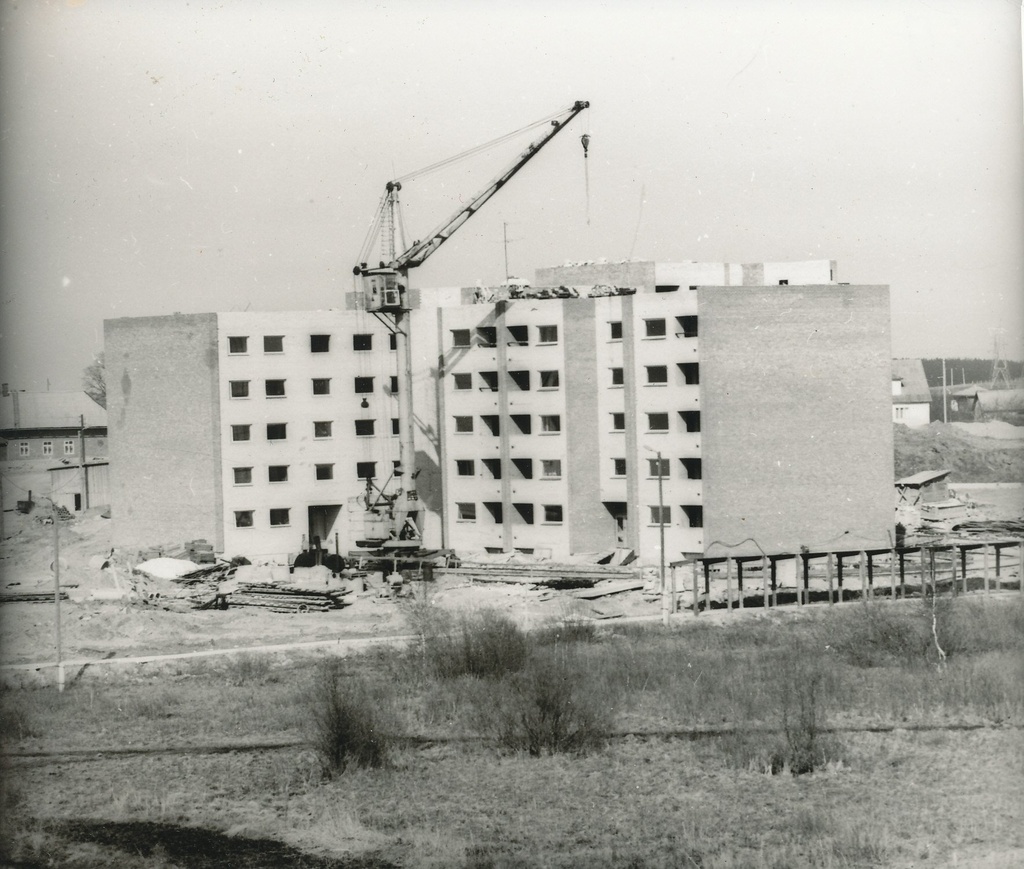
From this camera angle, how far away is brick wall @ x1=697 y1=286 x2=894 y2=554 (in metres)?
47.7

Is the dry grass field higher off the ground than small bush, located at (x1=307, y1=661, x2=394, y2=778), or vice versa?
small bush, located at (x1=307, y1=661, x2=394, y2=778)

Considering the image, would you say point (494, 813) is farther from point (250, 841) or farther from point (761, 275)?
point (761, 275)

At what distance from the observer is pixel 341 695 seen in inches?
907

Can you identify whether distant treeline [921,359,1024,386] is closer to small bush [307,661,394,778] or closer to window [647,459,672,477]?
window [647,459,672,477]

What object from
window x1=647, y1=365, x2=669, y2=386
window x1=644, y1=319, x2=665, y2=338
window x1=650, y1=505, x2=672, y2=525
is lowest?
window x1=650, y1=505, x2=672, y2=525

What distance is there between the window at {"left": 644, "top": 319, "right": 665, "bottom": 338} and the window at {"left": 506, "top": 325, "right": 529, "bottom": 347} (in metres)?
5.61

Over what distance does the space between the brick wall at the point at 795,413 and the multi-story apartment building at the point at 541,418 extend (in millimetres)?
84

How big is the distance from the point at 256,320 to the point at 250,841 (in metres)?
38.5

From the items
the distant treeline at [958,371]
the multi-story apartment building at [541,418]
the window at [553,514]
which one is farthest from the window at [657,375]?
the distant treeline at [958,371]

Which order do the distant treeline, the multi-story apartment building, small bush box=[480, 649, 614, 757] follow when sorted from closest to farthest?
small bush box=[480, 649, 614, 757], the multi-story apartment building, the distant treeline

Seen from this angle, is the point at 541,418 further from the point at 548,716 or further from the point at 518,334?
the point at 548,716

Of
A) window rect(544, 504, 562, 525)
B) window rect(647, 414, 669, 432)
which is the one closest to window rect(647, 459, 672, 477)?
window rect(647, 414, 669, 432)

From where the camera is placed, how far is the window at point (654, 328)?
49.7 metres

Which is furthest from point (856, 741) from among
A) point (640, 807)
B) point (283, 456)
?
point (283, 456)
